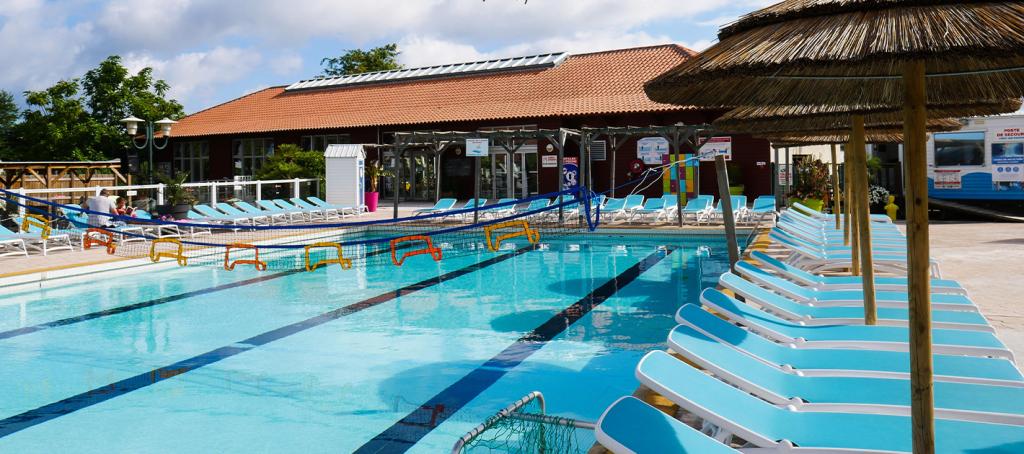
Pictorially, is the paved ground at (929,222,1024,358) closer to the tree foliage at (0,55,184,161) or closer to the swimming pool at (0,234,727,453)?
the swimming pool at (0,234,727,453)

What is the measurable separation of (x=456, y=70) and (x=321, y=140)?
6148mm

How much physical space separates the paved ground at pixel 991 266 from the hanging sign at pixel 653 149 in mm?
9060

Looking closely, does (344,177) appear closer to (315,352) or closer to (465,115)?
(465,115)

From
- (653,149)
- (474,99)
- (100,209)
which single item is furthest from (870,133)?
(474,99)

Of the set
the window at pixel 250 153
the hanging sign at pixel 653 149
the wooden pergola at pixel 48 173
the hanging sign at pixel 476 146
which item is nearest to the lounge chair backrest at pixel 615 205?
the hanging sign at pixel 476 146

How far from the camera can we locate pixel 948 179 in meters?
19.0

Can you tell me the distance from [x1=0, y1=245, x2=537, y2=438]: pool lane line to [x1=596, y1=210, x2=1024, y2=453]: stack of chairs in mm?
4658

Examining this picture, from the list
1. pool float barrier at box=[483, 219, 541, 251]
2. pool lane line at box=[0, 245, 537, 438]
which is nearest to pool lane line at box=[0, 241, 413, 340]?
pool lane line at box=[0, 245, 537, 438]

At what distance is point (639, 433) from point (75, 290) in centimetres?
1047

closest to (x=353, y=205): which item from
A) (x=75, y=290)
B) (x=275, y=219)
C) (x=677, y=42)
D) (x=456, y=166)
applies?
(x=275, y=219)

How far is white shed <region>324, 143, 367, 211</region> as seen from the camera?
22.3 m

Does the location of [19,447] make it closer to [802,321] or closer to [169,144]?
[802,321]

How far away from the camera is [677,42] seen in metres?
29.1

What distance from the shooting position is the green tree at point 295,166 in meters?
23.8
